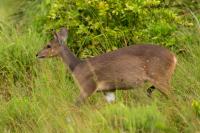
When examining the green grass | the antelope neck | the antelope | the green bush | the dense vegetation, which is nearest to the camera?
the green grass

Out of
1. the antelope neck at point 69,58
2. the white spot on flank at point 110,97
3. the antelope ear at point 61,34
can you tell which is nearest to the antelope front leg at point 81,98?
the white spot on flank at point 110,97

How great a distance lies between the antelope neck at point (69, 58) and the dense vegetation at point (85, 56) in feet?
0.98

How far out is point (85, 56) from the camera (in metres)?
9.91

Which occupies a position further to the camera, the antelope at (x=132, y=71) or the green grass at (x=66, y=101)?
the antelope at (x=132, y=71)

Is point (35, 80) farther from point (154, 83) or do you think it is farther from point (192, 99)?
point (192, 99)

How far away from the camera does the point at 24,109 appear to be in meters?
8.23

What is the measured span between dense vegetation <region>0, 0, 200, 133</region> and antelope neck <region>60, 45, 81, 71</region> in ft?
0.98

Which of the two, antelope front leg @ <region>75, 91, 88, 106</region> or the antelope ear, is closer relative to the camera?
antelope front leg @ <region>75, 91, 88, 106</region>

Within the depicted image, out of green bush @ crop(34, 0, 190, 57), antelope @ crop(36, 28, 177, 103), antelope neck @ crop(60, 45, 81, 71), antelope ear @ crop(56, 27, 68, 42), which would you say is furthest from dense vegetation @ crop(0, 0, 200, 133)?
antelope ear @ crop(56, 27, 68, 42)

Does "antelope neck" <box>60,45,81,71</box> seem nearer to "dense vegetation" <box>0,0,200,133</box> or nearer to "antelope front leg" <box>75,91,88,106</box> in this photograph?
"dense vegetation" <box>0,0,200,133</box>

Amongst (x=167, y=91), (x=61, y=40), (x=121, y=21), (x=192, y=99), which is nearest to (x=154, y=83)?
(x=167, y=91)

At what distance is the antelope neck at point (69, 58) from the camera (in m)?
8.78

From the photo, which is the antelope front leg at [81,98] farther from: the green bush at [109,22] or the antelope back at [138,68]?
the green bush at [109,22]

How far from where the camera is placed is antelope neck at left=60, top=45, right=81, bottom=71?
8.78m
